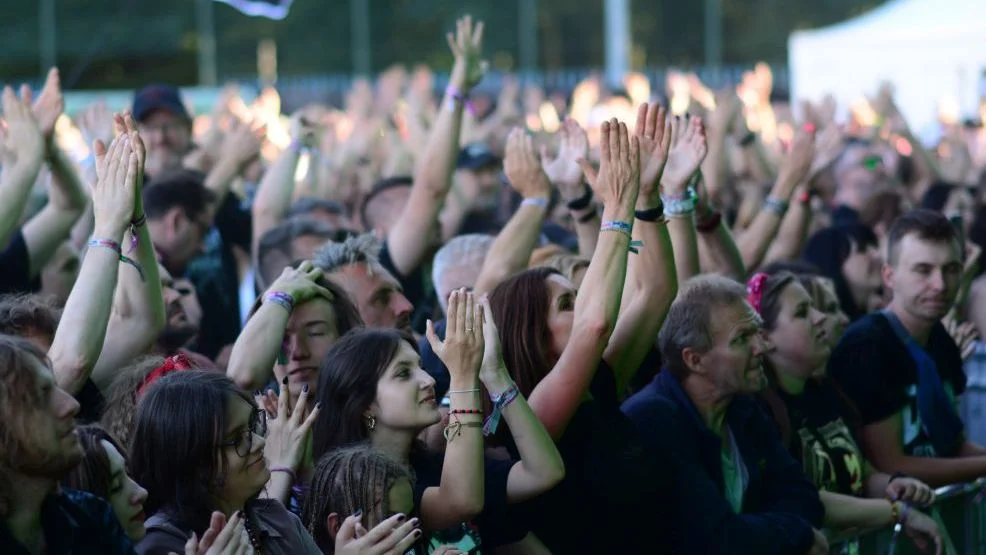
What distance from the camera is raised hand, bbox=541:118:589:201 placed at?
616 centimetres

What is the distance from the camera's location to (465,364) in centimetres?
393

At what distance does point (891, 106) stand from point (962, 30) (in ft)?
18.3

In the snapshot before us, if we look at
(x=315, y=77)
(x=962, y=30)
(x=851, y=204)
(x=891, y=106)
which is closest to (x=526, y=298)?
(x=851, y=204)

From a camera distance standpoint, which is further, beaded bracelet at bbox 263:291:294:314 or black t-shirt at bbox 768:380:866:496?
black t-shirt at bbox 768:380:866:496

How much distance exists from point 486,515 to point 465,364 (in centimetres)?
45

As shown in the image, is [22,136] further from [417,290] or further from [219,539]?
[219,539]

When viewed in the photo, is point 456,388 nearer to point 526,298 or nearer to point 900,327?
point 526,298

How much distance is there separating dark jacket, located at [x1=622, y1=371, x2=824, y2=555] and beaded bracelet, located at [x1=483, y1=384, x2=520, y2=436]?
695mm

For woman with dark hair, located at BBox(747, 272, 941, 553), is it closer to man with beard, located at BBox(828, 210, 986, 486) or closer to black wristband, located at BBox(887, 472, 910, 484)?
black wristband, located at BBox(887, 472, 910, 484)

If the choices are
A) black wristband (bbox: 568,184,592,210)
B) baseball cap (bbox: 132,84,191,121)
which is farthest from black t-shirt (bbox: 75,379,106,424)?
baseball cap (bbox: 132,84,191,121)

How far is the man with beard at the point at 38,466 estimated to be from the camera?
301cm

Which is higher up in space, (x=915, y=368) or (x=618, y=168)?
(x=618, y=168)

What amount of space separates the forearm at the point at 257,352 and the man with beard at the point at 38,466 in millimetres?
1416

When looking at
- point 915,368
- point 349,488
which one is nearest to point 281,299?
point 349,488
